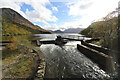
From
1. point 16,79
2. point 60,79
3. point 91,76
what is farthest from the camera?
point 91,76

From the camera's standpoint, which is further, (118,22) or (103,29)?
(103,29)

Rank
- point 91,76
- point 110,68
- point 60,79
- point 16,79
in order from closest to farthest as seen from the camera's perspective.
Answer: point 16,79 < point 60,79 < point 91,76 < point 110,68

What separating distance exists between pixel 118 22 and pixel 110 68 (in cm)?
796

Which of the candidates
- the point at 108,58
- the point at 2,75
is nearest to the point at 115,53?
the point at 108,58

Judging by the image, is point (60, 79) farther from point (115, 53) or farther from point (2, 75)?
point (115, 53)

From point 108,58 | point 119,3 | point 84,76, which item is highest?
point 119,3

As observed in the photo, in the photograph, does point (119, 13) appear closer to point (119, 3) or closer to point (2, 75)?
point (119, 3)

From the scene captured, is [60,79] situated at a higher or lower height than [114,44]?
lower

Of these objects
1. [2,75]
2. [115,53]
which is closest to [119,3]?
[115,53]

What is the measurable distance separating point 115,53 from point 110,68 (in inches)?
134

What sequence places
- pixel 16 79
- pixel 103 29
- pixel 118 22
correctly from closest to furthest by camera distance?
pixel 16 79, pixel 118 22, pixel 103 29

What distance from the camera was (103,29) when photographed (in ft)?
40.9

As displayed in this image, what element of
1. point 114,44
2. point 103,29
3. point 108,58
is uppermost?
point 103,29

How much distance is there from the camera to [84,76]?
5.45 m
